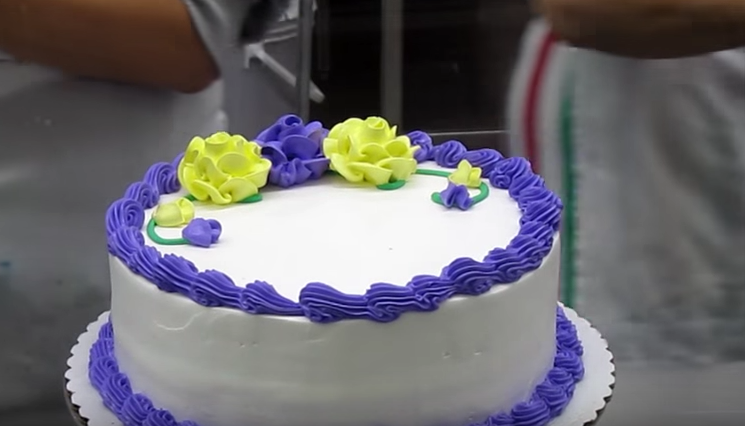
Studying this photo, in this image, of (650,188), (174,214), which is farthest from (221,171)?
(650,188)

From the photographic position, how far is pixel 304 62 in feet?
5.47

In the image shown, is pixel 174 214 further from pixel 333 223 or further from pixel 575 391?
pixel 575 391

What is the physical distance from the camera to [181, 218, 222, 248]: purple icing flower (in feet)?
2.90

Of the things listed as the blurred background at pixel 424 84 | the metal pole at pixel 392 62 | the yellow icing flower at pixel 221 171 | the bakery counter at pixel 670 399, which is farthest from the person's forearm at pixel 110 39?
the metal pole at pixel 392 62

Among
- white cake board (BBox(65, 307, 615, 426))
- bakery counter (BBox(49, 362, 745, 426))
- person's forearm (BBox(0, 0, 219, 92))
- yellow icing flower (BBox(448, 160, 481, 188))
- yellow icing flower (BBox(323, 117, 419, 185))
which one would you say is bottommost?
bakery counter (BBox(49, 362, 745, 426))

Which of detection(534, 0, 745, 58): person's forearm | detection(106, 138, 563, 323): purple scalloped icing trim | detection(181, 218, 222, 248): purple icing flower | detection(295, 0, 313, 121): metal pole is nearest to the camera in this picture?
detection(106, 138, 563, 323): purple scalloped icing trim

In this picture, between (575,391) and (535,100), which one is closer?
(575,391)

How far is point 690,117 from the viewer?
1284 millimetres

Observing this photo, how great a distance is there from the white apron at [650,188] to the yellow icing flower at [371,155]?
1.24ft

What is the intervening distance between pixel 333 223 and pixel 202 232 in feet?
0.42

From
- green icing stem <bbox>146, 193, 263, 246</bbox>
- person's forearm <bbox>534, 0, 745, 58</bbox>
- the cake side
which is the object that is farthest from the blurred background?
the cake side

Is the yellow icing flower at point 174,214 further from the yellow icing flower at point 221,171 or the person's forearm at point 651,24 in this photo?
the person's forearm at point 651,24

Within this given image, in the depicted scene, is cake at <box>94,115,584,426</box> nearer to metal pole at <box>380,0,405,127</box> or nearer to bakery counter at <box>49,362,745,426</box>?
bakery counter at <box>49,362,745,426</box>

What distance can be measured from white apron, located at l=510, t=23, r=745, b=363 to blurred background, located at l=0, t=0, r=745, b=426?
8 centimetres
